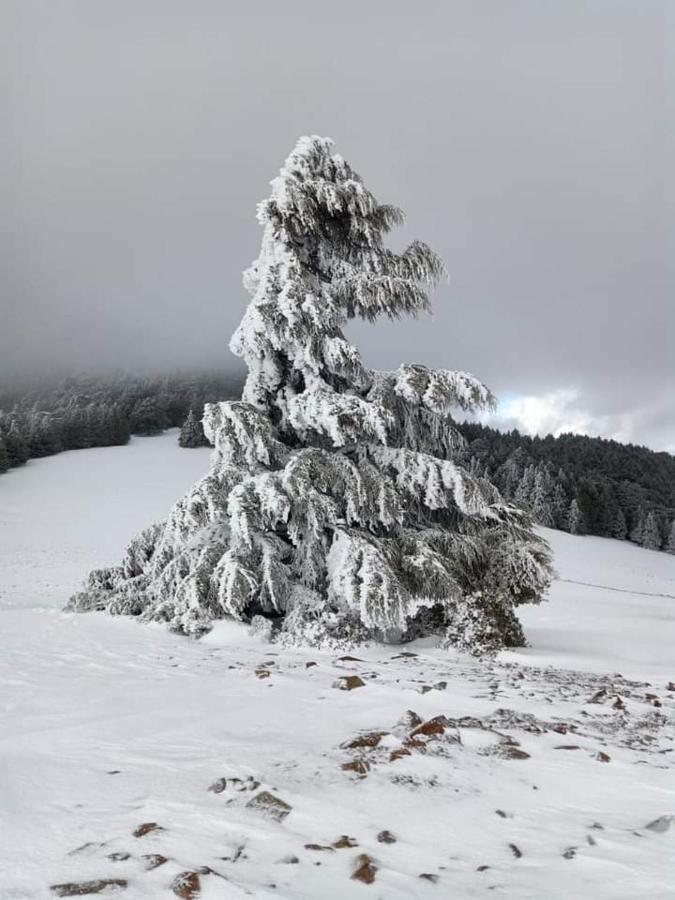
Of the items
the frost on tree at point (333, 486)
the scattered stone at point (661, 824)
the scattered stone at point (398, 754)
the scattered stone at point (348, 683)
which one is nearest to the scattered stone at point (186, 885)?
the scattered stone at point (398, 754)

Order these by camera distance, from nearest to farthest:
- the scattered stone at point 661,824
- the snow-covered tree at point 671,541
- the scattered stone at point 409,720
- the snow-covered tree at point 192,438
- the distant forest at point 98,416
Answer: the scattered stone at point 661,824 → the scattered stone at point 409,720 → the snow-covered tree at point 671,541 → the distant forest at point 98,416 → the snow-covered tree at point 192,438

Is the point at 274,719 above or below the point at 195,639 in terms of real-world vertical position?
above

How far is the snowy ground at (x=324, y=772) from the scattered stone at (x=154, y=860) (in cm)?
1

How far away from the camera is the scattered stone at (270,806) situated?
238 centimetres

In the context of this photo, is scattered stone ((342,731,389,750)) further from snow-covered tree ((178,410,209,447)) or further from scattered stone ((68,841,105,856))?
snow-covered tree ((178,410,209,447))

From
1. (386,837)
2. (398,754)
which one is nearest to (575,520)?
(398,754)

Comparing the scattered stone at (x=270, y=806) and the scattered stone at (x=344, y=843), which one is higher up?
the scattered stone at (x=344, y=843)

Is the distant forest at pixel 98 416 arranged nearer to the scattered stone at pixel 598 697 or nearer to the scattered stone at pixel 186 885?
the scattered stone at pixel 598 697

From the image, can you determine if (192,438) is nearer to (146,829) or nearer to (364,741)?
(364,741)

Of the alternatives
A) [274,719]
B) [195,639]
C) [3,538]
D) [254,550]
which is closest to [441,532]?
[254,550]

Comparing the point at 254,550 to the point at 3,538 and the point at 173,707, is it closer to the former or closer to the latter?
the point at 173,707

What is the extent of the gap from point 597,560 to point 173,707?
4332cm

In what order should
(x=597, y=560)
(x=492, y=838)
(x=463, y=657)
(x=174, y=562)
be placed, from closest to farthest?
(x=492, y=838), (x=463, y=657), (x=174, y=562), (x=597, y=560)

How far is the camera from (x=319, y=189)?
8891 mm
